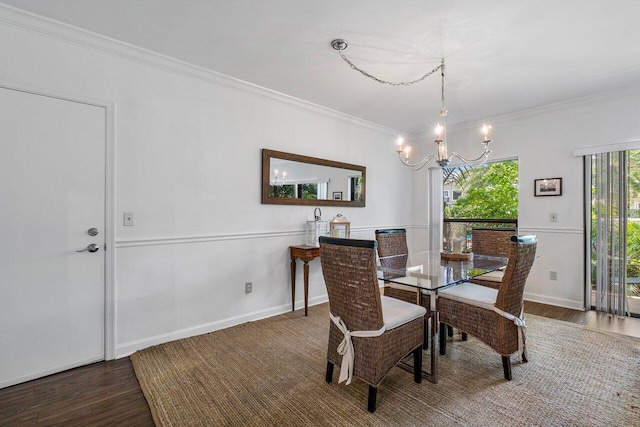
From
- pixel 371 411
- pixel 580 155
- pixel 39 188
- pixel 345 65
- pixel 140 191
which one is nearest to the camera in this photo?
pixel 371 411

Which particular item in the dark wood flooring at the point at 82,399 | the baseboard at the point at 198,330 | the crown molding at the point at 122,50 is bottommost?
the dark wood flooring at the point at 82,399

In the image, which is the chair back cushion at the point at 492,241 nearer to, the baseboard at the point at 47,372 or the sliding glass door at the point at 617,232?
the sliding glass door at the point at 617,232

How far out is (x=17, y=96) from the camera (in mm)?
Result: 2107

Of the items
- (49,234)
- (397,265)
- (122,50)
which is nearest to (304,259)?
(397,265)

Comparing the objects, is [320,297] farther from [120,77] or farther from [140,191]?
[120,77]

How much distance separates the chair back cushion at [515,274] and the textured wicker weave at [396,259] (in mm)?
518

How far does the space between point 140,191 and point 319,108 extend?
2331 millimetres

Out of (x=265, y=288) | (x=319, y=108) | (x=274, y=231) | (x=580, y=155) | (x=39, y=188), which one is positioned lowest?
(x=265, y=288)

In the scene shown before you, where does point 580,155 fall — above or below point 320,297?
above

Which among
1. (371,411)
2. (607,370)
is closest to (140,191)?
(371,411)

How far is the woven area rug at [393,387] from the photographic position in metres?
1.74

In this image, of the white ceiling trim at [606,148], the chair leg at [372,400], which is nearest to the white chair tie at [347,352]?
the chair leg at [372,400]

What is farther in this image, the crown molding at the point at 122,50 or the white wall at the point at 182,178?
the white wall at the point at 182,178

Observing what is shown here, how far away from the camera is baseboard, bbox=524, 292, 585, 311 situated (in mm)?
3691
